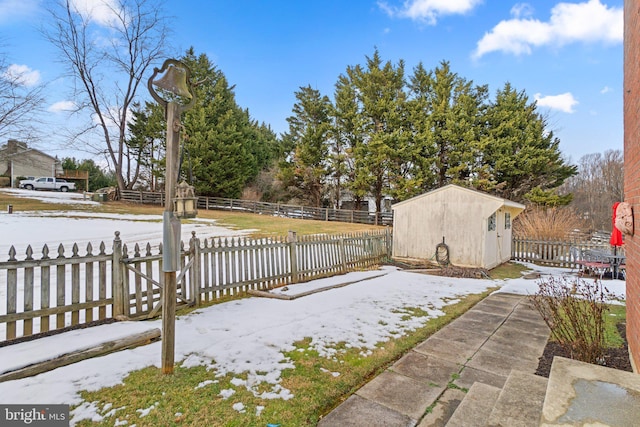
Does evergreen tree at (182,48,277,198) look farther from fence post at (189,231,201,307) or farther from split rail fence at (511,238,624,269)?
split rail fence at (511,238,624,269)

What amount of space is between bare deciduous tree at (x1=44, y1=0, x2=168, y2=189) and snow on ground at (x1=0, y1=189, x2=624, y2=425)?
86.0 ft

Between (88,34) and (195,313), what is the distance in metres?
28.8

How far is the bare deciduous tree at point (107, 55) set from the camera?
22.7 metres

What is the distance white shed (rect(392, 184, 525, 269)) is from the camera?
976 cm

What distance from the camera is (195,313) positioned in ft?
15.2

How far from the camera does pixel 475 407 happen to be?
235 cm

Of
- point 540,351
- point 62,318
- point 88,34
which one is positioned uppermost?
point 88,34

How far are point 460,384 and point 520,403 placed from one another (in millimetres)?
731

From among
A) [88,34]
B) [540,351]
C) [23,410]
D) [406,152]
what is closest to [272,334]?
[23,410]

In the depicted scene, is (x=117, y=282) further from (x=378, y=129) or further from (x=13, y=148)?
(x=13, y=148)

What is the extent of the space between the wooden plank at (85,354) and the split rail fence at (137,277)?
0.94m

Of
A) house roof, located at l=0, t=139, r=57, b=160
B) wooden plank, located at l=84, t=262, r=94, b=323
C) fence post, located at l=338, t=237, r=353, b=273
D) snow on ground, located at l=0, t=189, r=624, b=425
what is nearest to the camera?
snow on ground, located at l=0, t=189, r=624, b=425

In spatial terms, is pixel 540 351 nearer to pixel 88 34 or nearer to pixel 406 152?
pixel 406 152

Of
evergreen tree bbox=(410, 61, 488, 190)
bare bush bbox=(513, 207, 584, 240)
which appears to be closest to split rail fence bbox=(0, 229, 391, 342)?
bare bush bbox=(513, 207, 584, 240)
